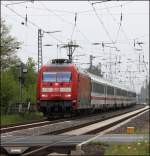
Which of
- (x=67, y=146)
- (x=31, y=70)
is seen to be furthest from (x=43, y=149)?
(x=31, y=70)

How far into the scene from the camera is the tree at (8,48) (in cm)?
6900

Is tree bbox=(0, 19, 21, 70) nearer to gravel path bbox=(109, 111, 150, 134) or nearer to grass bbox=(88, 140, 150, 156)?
gravel path bbox=(109, 111, 150, 134)

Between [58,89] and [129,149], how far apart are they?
73.7 feet

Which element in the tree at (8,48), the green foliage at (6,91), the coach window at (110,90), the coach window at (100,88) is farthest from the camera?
the tree at (8,48)

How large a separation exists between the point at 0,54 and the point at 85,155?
2045 inches

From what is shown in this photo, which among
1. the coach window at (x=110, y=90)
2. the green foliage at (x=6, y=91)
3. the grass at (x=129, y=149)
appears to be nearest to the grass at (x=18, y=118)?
the green foliage at (x=6, y=91)

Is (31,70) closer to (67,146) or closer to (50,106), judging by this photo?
(50,106)

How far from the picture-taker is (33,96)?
169ft

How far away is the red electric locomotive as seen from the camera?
36594mm

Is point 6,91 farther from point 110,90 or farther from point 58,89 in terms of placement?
point 110,90

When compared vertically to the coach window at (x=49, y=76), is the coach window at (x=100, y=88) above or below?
below

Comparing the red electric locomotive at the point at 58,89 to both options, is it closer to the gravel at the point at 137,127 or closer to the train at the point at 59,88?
the train at the point at 59,88

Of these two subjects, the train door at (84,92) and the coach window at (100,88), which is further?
the coach window at (100,88)

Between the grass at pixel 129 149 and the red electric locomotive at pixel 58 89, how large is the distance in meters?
20.7
